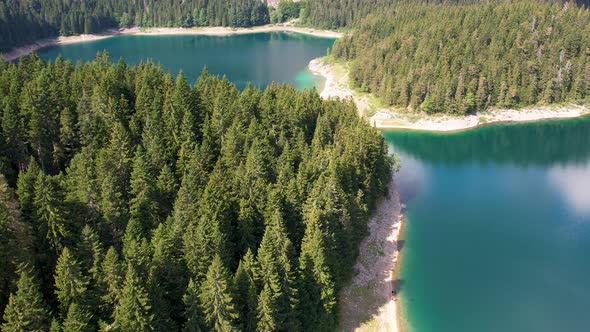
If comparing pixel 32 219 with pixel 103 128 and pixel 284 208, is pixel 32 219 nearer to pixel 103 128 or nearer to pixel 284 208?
pixel 103 128

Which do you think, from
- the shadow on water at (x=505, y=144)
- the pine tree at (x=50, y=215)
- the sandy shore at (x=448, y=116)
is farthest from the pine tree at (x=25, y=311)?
the sandy shore at (x=448, y=116)

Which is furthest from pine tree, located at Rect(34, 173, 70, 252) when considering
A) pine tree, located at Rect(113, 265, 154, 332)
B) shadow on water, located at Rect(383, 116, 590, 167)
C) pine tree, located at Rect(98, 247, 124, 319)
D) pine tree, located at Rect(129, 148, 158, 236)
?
shadow on water, located at Rect(383, 116, 590, 167)

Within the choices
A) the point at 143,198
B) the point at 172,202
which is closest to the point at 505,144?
the point at 172,202

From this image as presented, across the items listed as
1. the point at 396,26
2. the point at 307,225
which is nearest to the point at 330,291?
the point at 307,225

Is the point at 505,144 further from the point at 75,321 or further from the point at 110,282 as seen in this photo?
the point at 75,321

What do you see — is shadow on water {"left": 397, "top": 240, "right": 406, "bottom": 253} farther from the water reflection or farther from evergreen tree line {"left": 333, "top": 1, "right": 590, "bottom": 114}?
evergreen tree line {"left": 333, "top": 1, "right": 590, "bottom": 114}

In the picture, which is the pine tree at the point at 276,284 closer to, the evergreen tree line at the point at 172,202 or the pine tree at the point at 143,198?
the evergreen tree line at the point at 172,202
